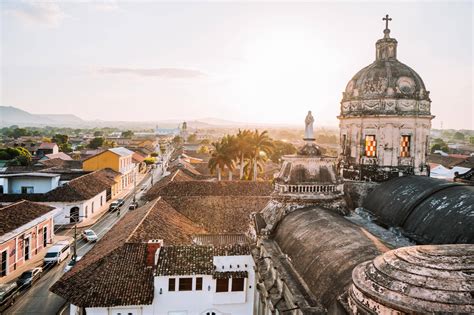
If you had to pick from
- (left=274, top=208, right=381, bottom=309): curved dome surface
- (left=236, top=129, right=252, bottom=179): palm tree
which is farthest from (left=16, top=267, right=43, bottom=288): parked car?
(left=236, top=129, right=252, bottom=179): palm tree

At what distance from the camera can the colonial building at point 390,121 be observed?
23.7 meters

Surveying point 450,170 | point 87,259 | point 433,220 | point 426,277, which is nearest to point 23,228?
point 87,259

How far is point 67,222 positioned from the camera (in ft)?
149

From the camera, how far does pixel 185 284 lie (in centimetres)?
2169

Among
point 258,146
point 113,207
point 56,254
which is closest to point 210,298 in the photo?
point 56,254

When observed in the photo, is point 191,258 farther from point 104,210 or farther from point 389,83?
point 104,210

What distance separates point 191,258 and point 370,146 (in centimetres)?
1351

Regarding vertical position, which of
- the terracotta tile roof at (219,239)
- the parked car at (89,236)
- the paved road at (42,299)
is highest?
the terracotta tile roof at (219,239)

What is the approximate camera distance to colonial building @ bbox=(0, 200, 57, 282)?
29781mm

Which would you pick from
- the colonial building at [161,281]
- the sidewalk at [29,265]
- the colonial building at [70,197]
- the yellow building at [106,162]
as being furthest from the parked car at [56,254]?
the yellow building at [106,162]

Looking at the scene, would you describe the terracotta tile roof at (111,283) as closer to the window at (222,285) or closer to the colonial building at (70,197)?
the window at (222,285)

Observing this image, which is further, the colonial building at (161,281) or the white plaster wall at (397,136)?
the white plaster wall at (397,136)

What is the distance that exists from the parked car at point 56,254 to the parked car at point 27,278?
2.62 metres

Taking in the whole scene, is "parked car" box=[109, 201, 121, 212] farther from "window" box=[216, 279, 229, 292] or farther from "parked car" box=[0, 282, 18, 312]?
"window" box=[216, 279, 229, 292]
